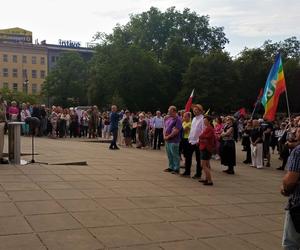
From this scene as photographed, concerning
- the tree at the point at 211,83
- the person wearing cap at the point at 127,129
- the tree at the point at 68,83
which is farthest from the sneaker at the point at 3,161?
the tree at the point at 68,83

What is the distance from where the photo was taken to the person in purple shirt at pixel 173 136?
12.5 metres

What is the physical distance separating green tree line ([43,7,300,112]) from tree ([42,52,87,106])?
269cm

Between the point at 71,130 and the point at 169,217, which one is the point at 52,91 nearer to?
the point at 71,130

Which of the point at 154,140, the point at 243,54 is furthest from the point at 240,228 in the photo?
the point at 243,54

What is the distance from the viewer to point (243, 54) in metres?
64.5

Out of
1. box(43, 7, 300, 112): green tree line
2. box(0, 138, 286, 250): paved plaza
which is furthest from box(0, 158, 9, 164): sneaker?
box(43, 7, 300, 112): green tree line

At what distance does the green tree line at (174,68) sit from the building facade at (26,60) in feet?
162

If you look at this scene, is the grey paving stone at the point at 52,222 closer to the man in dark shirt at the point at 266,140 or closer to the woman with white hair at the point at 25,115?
the man in dark shirt at the point at 266,140

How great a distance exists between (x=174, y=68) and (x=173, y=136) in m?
49.7

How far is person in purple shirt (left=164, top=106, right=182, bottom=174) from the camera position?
492 inches

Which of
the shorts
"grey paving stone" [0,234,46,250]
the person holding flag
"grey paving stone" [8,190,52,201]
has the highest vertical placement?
the person holding flag

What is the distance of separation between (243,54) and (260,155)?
163 feet

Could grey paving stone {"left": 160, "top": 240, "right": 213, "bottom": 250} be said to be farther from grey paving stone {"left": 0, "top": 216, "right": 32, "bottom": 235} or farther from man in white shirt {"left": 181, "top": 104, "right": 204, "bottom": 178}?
man in white shirt {"left": 181, "top": 104, "right": 204, "bottom": 178}

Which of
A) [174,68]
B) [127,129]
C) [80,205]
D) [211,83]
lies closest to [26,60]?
[174,68]
